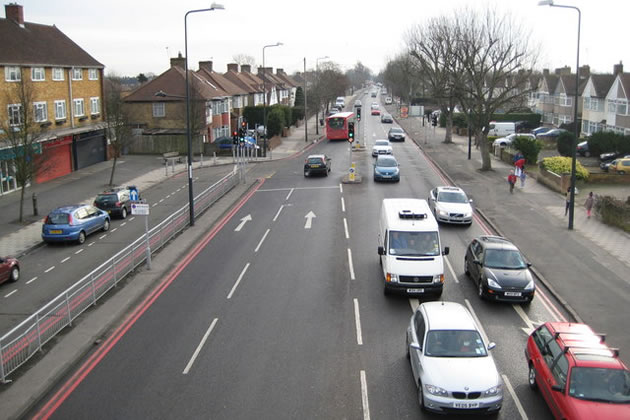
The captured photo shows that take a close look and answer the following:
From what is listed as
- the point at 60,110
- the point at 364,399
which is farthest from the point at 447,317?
the point at 60,110

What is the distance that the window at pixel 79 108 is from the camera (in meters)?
45.3

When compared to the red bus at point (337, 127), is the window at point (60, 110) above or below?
above

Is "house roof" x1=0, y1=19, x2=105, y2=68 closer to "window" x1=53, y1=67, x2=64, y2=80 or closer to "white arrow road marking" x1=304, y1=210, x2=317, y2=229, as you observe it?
"window" x1=53, y1=67, x2=64, y2=80

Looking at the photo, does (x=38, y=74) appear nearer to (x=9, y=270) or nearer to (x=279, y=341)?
(x=9, y=270)

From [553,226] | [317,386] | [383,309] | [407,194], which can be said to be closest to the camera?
[317,386]

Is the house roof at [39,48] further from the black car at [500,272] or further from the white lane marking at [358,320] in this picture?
the black car at [500,272]

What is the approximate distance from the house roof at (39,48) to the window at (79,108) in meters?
2.70

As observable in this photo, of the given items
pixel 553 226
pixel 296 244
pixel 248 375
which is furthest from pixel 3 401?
pixel 553 226

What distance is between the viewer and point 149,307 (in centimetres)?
1703

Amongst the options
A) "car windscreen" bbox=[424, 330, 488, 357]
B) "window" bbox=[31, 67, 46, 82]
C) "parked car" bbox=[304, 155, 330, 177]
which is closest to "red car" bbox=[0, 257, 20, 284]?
"car windscreen" bbox=[424, 330, 488, 357]

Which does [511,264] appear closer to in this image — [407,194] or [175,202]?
[407,194]

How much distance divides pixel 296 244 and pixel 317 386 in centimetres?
1177

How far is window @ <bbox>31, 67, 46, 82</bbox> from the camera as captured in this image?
39.5 m

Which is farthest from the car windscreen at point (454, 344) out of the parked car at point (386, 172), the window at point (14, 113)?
the window at point (14, 113)
